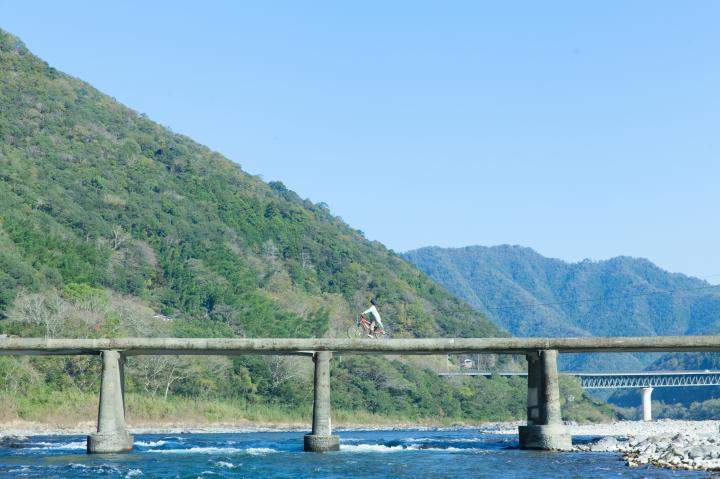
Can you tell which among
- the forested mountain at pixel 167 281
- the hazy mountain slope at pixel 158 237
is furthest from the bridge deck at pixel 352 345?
the hazy mountain slope at pixel 158 237

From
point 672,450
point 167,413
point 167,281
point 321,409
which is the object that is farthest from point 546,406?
point 167,281

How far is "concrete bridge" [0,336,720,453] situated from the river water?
1451 millimetres

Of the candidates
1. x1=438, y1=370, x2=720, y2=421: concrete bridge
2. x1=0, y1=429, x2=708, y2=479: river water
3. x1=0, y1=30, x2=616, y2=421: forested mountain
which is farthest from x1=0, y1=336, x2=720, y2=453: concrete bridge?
x1=438, y1=370, x2=720, y2=421: concrete bridge

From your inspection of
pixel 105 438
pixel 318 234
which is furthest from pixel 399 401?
pixel 105 438

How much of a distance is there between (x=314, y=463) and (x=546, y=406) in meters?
12.5

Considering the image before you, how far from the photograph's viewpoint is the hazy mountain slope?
136 meters

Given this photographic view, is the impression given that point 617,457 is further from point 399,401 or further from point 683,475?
point 399,401

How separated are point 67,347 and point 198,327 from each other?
265 feet

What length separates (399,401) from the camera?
130 metres

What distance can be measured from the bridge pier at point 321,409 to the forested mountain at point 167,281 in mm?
41168

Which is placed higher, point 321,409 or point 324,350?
point 324,350

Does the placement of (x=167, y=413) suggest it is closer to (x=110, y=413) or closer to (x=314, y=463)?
(x=110, y=413)

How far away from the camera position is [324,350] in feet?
171

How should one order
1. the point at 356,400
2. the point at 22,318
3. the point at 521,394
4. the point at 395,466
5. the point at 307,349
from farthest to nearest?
1. the point at 521,394
2. the point at 356,400
3. the point at 22,318
4. the point at 307,349
5. the point at 395,466
